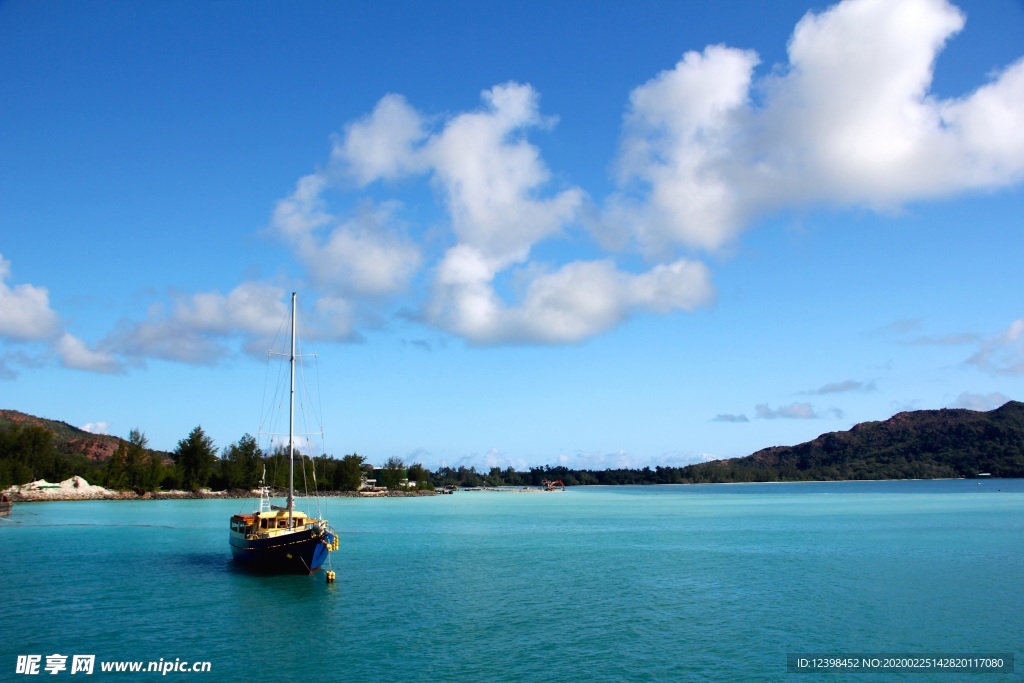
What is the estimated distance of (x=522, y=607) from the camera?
1196 inches

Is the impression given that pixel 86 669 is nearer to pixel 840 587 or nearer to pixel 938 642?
pixel 938 642

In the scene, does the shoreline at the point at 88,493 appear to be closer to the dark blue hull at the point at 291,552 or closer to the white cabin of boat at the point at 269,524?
the white cabin of boat at the point at 269,524

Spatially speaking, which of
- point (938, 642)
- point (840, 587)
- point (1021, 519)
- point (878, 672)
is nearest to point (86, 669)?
point (878, 672)

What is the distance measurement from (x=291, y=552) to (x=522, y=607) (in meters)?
14.2

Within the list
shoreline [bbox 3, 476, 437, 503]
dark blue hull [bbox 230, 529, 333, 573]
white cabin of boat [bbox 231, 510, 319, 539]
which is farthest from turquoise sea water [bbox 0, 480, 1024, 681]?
shoreline [bbox 3, 476, 437, 503]

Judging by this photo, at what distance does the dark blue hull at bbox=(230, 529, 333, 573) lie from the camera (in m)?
37.0

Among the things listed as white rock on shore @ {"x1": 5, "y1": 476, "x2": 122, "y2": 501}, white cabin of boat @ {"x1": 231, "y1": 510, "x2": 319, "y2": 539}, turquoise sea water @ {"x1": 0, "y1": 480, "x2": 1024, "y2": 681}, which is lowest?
turquoise sea water @ {"x1": 0, "y1": 480, "x2": 1024, "y2": 681}

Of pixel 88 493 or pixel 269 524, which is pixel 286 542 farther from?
pixel 88 493

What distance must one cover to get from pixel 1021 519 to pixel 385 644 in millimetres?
81904

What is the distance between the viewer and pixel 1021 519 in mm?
77625

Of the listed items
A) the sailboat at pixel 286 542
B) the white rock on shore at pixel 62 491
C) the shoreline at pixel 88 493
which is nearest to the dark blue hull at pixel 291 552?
the sailboat at pixel 286 542

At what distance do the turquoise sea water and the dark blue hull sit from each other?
0.85 meters

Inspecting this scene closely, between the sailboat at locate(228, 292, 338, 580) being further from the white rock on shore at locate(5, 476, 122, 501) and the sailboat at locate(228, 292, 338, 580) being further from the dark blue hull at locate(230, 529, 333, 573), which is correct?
the white rock on shore at locate(5, 476, 122, 501)

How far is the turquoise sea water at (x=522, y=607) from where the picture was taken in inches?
888
